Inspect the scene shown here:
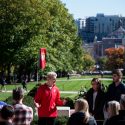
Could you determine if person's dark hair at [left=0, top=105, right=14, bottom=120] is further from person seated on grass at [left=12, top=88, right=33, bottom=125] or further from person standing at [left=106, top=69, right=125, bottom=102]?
person standing at [left=106, top=69, right=125, bottom=102]

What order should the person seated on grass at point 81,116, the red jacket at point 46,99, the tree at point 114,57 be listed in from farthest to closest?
the tree at point 114,57
the red jacket at point 46,99
the person seated on grass at point 81,116

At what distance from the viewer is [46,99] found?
12930mm

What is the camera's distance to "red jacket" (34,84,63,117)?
1291cm

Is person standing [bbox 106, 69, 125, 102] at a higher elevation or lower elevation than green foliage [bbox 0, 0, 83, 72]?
lower

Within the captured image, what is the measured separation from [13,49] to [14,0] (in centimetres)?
539

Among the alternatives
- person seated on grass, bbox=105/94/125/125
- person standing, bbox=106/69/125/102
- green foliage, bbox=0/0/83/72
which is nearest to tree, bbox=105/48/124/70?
green foliage, bbox=0/0/83/72

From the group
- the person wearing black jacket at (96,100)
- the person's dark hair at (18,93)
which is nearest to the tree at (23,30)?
the person wearing black jacket at (96,100)

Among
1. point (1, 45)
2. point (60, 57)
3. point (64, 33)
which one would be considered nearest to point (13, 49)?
point (1, 45)

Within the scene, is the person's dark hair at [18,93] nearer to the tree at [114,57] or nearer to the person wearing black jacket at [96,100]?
the person wearing black jacket at [96,100]

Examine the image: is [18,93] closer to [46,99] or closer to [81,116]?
[81,116]

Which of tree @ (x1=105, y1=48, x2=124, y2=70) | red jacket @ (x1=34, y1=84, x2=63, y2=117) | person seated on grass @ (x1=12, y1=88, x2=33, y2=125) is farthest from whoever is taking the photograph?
tree @ (x1=105, y1=48, x2=124, y2=70)

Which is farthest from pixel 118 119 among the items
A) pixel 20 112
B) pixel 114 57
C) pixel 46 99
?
pixel 114 57

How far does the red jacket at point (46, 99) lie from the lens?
12.9 meters

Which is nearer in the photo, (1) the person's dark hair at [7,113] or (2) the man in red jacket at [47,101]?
(1) the person's dark hair at [7,113]
